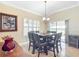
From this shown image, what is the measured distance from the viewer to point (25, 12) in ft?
3.48

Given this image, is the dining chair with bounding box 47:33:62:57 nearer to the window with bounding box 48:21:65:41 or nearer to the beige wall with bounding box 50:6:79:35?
the window with bounding box 48:21:65:41

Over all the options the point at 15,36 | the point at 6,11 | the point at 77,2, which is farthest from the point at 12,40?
the point at 77,2

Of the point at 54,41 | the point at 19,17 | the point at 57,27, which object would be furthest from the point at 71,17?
the point at 19,17

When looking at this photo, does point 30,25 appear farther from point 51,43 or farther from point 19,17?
point 51,43

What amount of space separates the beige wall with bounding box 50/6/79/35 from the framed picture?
17.9 inches

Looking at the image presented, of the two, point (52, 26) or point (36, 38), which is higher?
point (52, 26)

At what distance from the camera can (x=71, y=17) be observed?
41.0 inches

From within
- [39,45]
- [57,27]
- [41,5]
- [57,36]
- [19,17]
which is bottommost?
[39,45]

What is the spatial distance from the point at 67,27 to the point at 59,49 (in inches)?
11.5

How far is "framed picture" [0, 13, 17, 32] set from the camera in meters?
0.94

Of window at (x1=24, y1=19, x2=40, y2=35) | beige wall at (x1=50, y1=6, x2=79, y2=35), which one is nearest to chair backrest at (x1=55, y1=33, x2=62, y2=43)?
beige wall at (x1=50, y1=6, x2=79, y2=35)

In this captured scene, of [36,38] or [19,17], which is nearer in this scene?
[19,17]

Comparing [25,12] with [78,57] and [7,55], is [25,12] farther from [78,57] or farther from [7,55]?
[78,57]

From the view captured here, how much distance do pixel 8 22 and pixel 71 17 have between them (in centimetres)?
74
